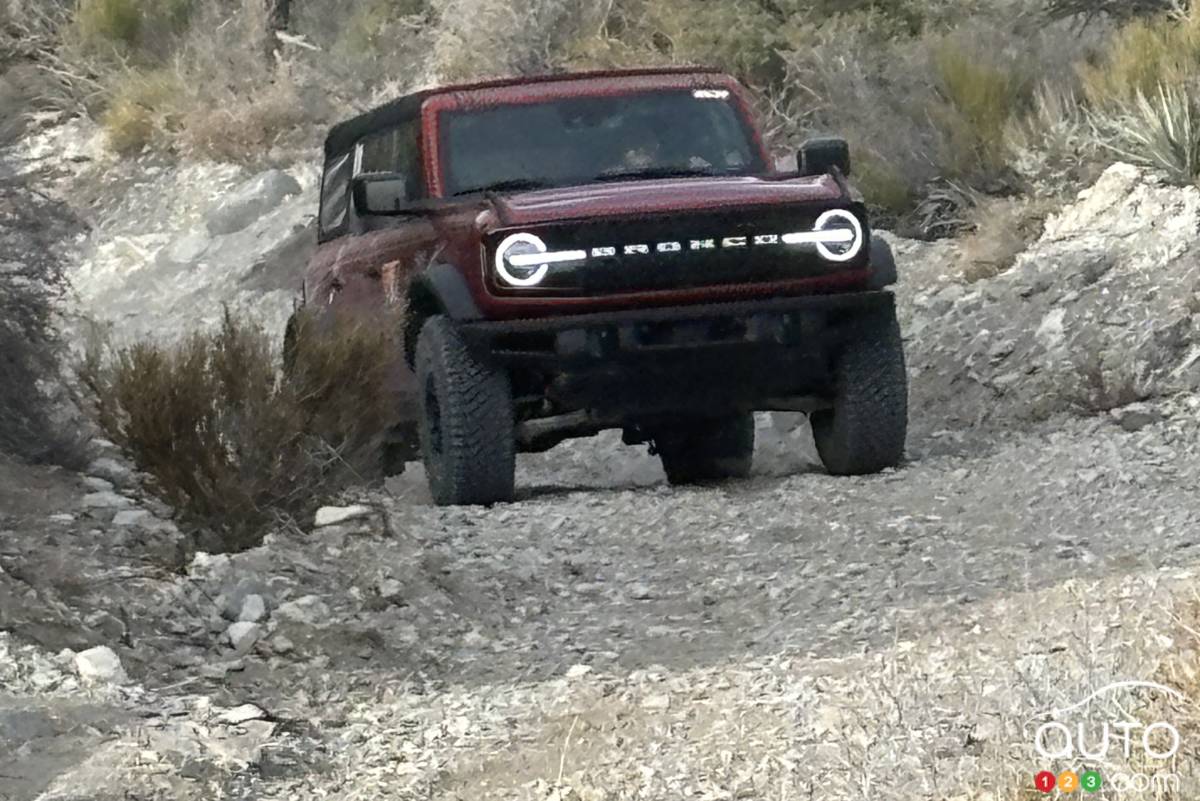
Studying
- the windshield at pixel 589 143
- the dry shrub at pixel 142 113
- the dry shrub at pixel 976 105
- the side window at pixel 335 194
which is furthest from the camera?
the dry shrub at pixel 142 113

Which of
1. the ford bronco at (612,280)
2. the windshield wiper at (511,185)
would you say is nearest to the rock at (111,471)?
the ford bronco at (612,280)

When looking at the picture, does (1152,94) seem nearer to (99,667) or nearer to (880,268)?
(880,268)

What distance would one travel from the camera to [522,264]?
6.97 meters

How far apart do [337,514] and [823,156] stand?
104 inches

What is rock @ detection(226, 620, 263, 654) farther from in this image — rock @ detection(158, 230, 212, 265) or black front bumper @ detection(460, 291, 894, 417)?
rock @ detection(158, 230, 212, 265)

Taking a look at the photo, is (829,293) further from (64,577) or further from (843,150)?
(64,577)

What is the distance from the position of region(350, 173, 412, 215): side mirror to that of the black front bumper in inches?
29.4

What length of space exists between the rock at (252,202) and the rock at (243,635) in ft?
47.3

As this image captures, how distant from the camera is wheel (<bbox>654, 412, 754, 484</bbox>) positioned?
8633 mm

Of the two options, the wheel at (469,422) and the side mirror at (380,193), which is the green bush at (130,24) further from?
the wheel at (469,422)

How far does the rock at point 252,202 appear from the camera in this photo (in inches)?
770

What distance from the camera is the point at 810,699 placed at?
15.4 feet

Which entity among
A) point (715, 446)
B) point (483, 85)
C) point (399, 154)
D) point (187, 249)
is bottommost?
point (187, 249)

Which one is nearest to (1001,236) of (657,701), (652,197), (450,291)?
(652,197)
